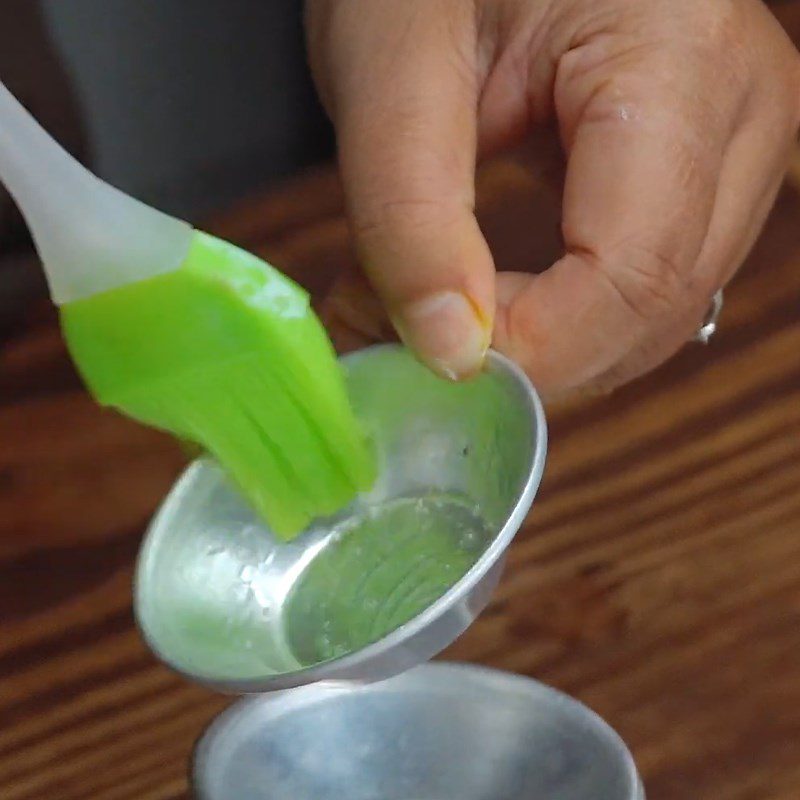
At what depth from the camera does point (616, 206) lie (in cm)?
38

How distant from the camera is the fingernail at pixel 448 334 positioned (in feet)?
1.11

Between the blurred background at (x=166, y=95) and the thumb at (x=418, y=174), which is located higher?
the thumb at (x=418, y=174)

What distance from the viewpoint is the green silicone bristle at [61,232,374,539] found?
292 mm

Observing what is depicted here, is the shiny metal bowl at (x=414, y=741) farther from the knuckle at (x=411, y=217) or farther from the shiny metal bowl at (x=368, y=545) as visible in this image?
the knuckle at (x=411, y=217)

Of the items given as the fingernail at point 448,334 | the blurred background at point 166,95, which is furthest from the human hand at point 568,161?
the blurred background at point 166,95

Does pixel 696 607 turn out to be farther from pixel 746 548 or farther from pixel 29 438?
pixel 29 438

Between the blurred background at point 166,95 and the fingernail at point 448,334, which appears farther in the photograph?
the blurred background at point 166,95

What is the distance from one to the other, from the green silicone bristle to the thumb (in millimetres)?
39

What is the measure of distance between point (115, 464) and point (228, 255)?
0.72 ft

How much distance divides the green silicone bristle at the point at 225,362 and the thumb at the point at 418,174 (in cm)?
4

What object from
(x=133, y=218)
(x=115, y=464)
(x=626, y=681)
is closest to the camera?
(x=133, y=218)

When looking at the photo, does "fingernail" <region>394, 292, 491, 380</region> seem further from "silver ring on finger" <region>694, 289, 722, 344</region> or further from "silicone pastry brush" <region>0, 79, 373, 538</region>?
"silver ring on finger" <region>694, 289, 722, 344</region>

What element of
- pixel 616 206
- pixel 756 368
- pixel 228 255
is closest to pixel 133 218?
pixel 228 255

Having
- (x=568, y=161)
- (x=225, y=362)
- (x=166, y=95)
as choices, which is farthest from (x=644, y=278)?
(x=166, y=95)
